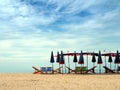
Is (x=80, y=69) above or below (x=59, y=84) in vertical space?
above

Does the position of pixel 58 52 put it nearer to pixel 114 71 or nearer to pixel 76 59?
pixel 76 59

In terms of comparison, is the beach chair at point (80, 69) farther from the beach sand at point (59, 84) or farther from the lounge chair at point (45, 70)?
the beach sand at point (59, 84)

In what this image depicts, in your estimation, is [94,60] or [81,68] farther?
[94,60]

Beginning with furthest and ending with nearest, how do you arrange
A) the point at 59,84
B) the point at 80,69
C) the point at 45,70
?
the point at 45,70 < the point at 80,69 < the point at 59,84

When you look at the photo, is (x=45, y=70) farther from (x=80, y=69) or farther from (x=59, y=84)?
(x=59, y=84)

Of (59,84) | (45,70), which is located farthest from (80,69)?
(59,84)

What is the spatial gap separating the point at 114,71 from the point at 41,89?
1429 cm

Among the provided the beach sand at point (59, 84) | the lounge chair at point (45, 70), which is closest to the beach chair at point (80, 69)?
the lounge chair at point (45, 70)

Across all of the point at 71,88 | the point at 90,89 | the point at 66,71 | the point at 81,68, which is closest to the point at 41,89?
the point at 71,88

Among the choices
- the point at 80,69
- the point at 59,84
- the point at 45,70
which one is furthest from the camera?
the point at 45,70

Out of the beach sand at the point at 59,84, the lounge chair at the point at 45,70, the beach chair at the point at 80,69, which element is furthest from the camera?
the lounge chair at the point at 45,70

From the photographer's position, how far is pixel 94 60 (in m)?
24.6

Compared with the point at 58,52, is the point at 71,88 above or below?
below

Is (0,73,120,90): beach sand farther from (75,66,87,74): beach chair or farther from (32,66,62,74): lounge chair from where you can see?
(32,66,62,74): lounge chair
